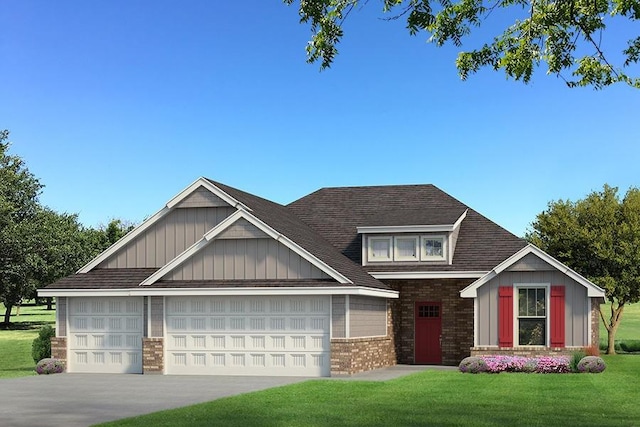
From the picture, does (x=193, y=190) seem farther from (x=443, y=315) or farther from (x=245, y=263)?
(x=443, y=315)

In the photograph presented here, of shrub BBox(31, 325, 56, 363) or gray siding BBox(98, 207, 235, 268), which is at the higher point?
gray siding BBox(98, 207, 235, 268)

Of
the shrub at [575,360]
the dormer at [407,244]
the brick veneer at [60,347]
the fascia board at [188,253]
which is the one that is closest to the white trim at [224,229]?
the fascia board at [188,253]

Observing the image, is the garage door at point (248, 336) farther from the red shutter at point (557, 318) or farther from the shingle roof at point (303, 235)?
the red shutter at point (557, 318)

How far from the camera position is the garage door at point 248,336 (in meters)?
28.2

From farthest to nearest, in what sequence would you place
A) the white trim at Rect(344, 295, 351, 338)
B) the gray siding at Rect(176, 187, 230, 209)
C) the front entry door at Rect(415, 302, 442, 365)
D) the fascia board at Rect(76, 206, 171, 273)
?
1. the front entry door at Rect(415, 302, 442, 365)
2. the fascia board at Rect(76, 206, 171, 273)
3. the gray siding at Rect(176, 187, 230, 209)
4. the white trim at Rect(344, 295, 351, 338)

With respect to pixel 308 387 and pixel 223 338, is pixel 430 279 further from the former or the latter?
pixel 308 387

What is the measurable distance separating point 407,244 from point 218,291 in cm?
832

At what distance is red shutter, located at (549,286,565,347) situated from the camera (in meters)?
30.6

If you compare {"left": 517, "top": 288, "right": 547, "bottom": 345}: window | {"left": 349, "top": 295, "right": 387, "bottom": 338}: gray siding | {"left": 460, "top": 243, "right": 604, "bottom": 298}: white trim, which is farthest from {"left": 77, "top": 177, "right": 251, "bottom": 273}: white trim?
{"left": 517, "top": 288, "right": 547, "bottom": 345}: window

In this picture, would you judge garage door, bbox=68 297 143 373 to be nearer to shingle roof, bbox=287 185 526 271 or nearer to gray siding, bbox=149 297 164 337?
gray siding, bbox=149 297 164 337

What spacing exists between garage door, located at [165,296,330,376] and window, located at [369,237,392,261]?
602 centimetres

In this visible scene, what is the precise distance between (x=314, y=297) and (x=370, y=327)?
3.05 m

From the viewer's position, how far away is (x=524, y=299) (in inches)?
1219

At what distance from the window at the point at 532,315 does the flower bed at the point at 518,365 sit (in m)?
1.75
